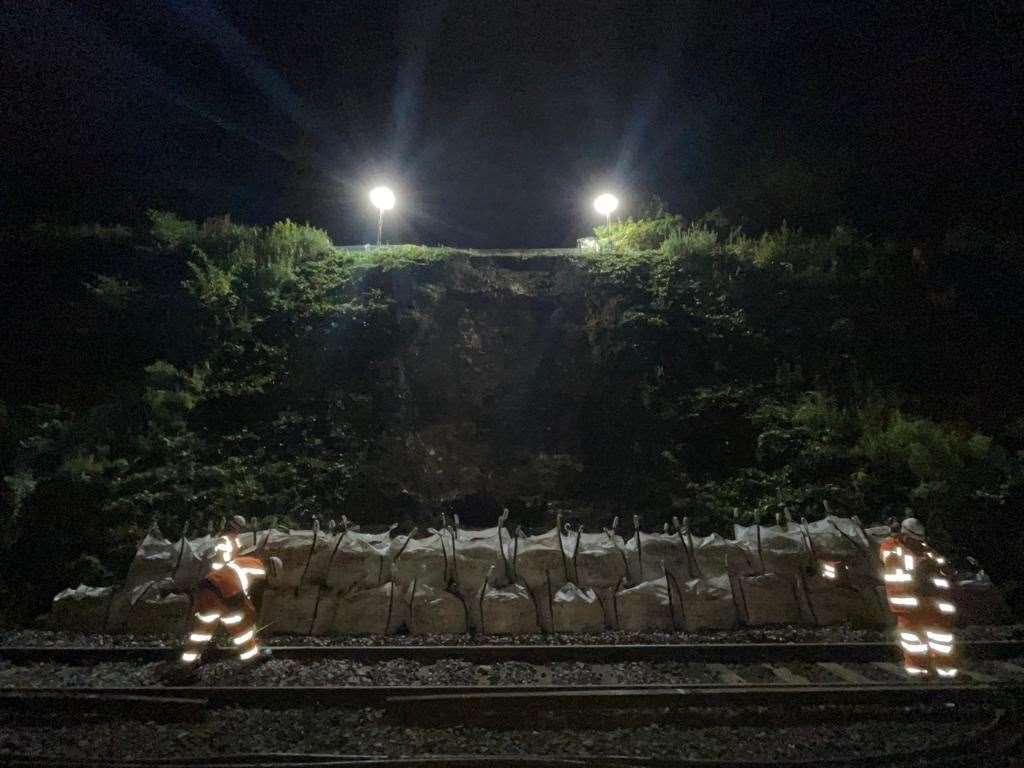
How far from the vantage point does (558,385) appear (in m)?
12.4

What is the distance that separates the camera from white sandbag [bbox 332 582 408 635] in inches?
266

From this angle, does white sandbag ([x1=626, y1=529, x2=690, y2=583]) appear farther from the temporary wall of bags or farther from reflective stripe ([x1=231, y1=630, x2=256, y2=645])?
reflective stripe ([x1=231, y1=630, x2=256, y2=645])

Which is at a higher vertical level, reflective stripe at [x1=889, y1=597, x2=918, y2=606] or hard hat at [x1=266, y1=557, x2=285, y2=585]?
hard hat at [x1=266, y1=557, x2=285, y2=585]

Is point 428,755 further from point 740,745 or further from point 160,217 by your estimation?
point 160,217

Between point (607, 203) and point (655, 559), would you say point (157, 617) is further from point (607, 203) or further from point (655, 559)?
point (607, 203)

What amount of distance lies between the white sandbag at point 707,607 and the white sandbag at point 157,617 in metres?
5.78

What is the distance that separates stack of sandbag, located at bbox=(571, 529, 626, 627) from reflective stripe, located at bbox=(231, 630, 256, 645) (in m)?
3.60

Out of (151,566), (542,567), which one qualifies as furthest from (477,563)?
(151,566)

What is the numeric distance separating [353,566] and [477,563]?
58.2 inches

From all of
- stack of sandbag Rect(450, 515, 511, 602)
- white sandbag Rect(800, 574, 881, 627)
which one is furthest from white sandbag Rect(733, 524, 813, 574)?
stack of sandbag Rect(450, 515, 511, 602)

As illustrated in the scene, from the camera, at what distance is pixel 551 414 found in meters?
11.9

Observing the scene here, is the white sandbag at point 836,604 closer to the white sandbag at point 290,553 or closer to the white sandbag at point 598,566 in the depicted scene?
the white sandbag at point 598,566

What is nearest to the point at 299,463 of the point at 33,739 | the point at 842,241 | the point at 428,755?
the point at 33,739

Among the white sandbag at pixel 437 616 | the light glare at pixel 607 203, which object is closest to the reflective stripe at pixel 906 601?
the white sandbag at pixel 437 616
